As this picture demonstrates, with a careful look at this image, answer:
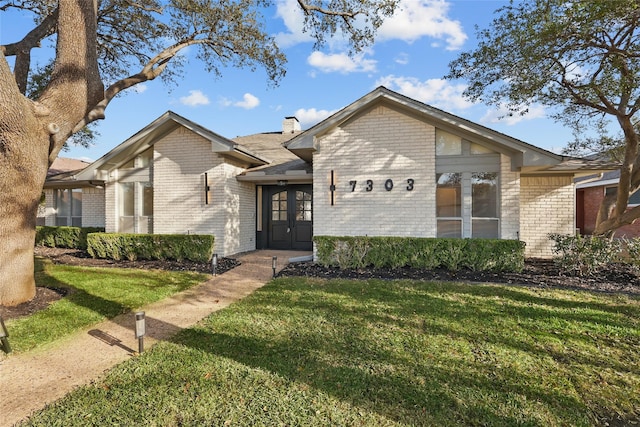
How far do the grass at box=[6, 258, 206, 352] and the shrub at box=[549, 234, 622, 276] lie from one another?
8.99 metres

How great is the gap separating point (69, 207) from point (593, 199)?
28.5 m

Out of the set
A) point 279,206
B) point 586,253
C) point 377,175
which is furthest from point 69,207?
point 586,253

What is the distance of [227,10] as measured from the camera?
32.7 ft

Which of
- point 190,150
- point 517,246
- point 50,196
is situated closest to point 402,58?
point 517,246

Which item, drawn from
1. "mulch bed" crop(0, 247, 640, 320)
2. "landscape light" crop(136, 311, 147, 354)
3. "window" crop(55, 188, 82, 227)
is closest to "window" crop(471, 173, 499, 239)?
"mulch bed" crop(0, 247, 640, 320)

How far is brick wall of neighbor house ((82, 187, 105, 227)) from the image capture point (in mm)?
14438

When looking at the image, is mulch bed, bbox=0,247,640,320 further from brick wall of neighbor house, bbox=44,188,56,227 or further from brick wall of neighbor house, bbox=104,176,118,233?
brick wall of neighbor house, bbox=44,188,56,227

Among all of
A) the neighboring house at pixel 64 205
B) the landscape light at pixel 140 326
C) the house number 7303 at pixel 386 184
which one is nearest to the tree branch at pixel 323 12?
the house number 7303 at pixel 386 184

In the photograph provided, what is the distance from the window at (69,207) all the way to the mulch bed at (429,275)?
5.97 m

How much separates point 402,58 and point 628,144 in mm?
6585

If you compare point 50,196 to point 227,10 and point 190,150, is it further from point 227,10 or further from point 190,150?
point 227,10

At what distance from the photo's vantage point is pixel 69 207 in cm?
1517

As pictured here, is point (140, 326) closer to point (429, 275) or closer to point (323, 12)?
point (429, 275)

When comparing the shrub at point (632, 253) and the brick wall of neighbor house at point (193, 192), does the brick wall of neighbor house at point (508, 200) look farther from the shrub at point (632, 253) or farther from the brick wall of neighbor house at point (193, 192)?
the brick wall of neighbor house at point (193, 192)
